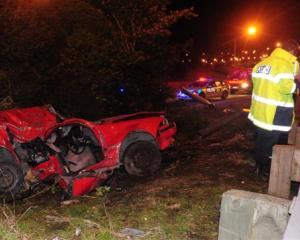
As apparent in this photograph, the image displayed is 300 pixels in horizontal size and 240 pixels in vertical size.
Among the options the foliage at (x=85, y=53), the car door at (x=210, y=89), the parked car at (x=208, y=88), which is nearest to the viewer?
the foliage at (x=85, y=53)

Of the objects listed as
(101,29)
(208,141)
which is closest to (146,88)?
(101,29)

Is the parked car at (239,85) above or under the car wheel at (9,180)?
under

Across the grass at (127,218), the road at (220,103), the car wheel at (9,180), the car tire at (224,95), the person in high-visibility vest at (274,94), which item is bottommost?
the car tire at (224,95)

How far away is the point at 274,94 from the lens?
569 cm

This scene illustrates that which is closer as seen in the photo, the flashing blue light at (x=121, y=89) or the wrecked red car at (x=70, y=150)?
the wrecked red car at (x=70, y=150)

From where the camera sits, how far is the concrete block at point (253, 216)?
3480 millimetres

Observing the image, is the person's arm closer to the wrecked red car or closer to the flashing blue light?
the wrecked red car

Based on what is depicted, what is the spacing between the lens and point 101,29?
14352 mm

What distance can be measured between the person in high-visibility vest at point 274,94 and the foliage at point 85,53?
872cm

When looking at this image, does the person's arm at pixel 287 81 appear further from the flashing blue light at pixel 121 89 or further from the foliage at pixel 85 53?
the flashing blue light at pixel 121 89

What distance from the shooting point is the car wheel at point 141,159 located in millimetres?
7660

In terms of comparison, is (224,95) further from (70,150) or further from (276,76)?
(276,76)

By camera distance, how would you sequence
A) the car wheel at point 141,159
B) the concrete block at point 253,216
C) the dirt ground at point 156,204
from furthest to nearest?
1. the car wheel at point 141,159
2. the dirt ground at point 156,204
3. the concrete block at point 253,216

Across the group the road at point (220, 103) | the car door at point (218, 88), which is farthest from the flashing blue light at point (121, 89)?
the car door at point (218, 88)
